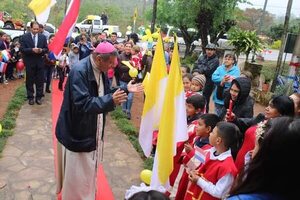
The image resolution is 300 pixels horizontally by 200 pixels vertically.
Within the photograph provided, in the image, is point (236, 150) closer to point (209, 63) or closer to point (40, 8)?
point (209, 63)

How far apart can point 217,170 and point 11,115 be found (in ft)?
17.5

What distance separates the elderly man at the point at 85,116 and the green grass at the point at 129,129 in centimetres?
169

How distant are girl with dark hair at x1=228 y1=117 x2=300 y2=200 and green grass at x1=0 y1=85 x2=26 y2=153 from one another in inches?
186

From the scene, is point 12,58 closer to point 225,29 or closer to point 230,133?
point 230,133

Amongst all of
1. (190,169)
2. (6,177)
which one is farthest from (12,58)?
(190,169)

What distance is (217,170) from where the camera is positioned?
278 centimetres

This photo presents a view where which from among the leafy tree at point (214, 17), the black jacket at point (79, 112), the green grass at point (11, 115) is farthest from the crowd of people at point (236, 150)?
the leafy tree at point (214, 17)

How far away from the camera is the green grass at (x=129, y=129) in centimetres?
544

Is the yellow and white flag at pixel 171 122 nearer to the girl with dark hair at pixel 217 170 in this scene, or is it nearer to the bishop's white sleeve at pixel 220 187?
the girl with dark hair at pixel 217 170

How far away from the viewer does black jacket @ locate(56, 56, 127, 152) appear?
10.7 feet

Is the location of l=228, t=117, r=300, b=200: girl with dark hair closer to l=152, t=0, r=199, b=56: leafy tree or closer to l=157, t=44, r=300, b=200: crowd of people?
l=157, t=44, r=300, b=200: crowd of people

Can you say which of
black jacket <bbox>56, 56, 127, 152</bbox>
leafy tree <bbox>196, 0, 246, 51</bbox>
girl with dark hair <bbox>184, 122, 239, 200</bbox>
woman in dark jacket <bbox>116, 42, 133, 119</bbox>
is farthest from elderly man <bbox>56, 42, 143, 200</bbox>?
leafy tree <bbox>196, 0, 246, 51</bbox>

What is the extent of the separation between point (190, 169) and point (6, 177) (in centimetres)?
268

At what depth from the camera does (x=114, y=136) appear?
6.56 meters
